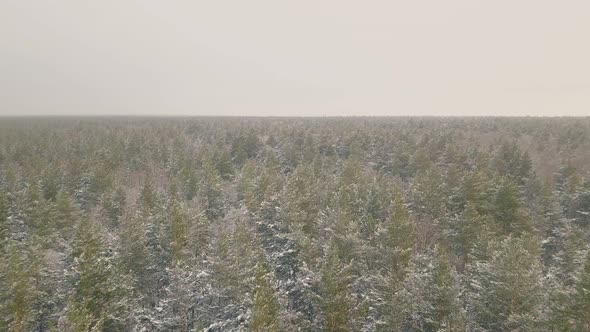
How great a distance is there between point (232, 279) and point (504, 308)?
19131 mm

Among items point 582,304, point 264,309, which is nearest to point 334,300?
point 264,309

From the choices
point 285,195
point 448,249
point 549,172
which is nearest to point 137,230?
point 285,195

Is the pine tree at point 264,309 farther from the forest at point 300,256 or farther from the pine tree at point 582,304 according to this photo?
the pine tree at point 582,304

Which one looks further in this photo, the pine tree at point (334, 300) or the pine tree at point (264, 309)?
the pine tree at point (334, 300)

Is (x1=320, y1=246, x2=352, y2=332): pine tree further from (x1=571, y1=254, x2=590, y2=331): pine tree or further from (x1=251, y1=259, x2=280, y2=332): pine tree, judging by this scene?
(x1=571, y1=254, x2=590, y2=331): pine tree

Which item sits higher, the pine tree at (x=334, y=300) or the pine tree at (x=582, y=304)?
the pine tree at (x=582, y=304)

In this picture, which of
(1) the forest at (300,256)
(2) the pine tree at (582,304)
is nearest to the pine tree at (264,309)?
(1) the forest at (300,256)

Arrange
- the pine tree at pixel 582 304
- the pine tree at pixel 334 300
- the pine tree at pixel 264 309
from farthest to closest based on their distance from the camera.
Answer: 1. the pine tree at pixel 334 300
2. the pine tree at pixel 264 309
3. the pine tree at pixel 582 304

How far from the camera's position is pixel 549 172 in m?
79.2

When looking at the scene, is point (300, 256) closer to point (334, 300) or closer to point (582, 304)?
point (334, 300)

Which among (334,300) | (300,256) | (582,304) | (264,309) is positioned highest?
(582,304)

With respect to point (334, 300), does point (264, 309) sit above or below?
above

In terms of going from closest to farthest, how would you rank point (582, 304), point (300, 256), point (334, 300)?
1. point (582, 304)
2. point (334, 300)
3. point (300, 256)

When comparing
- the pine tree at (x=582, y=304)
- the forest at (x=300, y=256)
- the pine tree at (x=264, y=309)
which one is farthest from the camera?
the forest at (x=300, y=256)
